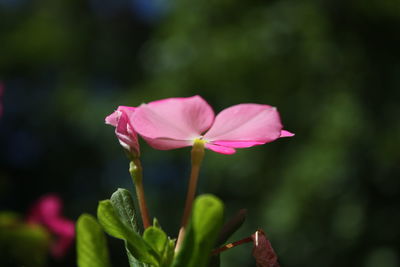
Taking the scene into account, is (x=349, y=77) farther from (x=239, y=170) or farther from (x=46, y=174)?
(x=46, y=174)

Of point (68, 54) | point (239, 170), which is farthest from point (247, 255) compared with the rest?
point (68, 54)

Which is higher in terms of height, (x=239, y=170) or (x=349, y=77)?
(x=349, y=77)

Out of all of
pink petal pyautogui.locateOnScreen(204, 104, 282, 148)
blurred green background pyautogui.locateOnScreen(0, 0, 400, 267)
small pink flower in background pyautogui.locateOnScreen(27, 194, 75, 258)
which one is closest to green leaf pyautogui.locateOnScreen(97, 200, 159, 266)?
pink petal pyautogui.locateOnScreen(204, 104, 282, 148)

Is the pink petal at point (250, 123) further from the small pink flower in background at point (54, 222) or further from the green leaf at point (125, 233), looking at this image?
the small pink flower in background at point (54, 222)

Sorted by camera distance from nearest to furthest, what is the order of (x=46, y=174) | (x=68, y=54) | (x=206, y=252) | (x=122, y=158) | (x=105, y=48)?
(x=206, y=252) → (x=122, y=158) → (x=46, y=174) → (x=68, y=54) → (x=105, y=48)

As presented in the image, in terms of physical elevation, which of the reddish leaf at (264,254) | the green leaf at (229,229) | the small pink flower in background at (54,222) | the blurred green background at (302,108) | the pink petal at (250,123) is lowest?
the blurred green background at (302,108)

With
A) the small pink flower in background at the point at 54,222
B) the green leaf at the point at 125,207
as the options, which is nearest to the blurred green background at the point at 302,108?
the small pink flower in background at the point at 54,222
